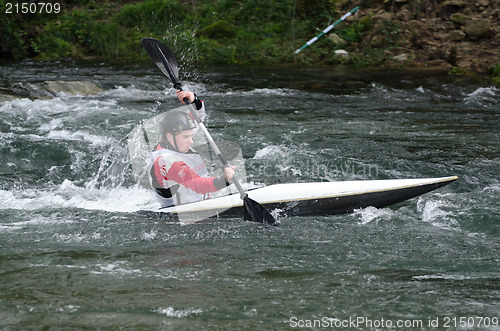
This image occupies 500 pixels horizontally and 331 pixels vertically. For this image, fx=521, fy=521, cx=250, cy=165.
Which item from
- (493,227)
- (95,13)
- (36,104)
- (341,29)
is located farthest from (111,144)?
(95,13)

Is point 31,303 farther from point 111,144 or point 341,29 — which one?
point 341,29

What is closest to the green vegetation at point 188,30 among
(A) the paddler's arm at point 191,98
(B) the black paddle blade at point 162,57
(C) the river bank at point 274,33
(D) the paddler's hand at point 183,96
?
(C) the river bank at point 274,33

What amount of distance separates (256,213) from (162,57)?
194cm

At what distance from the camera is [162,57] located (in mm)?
5039

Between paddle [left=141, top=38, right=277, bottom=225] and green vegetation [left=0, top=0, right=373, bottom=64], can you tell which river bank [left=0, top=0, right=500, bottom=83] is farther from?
paddle [left=141, top=38, right=277, bottom=225]

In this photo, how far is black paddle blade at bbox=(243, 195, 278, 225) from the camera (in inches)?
159

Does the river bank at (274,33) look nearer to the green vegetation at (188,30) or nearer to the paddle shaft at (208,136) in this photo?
the green vegetation at (188,30)

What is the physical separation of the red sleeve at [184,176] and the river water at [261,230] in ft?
1.12

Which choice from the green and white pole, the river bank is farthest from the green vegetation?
the green and white pole

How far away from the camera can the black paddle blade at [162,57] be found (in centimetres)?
493

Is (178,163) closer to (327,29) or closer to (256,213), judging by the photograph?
(256,213)

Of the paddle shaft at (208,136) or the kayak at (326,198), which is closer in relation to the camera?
the paddle shaft at (208,136)

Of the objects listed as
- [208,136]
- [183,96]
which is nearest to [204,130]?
[208,136]

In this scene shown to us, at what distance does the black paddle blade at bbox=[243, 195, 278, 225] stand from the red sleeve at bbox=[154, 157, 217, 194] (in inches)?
13.4
